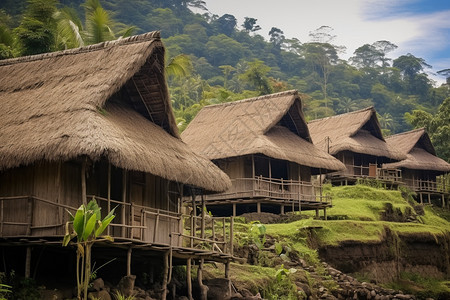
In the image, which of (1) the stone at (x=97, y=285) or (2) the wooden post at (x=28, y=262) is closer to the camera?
(2) the wooden post at (x=28, y=262)

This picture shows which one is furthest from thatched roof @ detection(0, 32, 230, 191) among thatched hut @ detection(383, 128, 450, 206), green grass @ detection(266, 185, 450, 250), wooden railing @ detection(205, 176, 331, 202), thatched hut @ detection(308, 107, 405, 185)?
thatched hut @ detection(383, 128, 450, 206)

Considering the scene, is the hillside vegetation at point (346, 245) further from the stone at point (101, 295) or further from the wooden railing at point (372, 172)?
the stone at point (101, 295)

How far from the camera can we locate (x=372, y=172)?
1629 inches

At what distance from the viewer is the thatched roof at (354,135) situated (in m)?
38.8

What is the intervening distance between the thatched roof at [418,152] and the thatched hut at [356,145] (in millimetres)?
2009

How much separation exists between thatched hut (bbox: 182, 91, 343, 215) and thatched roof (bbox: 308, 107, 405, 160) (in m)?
6.13

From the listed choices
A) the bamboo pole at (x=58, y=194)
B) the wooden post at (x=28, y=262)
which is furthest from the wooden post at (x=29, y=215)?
the bamboo pole at (x=58, y=194)

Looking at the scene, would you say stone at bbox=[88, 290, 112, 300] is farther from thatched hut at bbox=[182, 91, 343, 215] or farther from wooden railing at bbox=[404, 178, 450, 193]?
wooden railing at bbox=[404, 178, 450, 193]

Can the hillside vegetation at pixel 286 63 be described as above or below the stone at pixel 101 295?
above

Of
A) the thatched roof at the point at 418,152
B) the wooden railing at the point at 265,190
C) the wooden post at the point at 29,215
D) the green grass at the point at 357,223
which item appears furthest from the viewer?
the thatched roof at the point at 418,152

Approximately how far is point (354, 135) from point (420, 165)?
21.0 ft

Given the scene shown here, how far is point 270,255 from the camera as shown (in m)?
23.8

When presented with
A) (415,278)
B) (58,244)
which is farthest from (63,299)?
(415,278)

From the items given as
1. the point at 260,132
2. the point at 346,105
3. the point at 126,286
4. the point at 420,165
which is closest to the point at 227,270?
the point at 126,286
